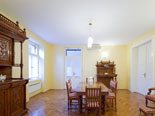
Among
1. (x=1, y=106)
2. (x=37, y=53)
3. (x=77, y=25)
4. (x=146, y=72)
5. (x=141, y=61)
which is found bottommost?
(x=1, y=106)

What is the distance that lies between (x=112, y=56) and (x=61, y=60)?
9.77 feet

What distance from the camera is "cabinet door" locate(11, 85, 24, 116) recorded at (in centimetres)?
267

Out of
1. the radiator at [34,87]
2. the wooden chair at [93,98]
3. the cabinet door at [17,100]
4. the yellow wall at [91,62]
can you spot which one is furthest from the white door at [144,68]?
the radiator at [34,87]

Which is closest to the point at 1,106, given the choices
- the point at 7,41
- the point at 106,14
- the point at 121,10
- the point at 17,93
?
the point at 17,93

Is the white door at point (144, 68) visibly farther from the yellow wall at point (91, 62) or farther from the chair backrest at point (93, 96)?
the chair backrest at point (93, 96)

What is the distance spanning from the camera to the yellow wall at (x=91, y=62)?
21.7 feet

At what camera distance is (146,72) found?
16.3ft

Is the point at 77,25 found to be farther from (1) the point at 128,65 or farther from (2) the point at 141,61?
(1) the point at 128,65

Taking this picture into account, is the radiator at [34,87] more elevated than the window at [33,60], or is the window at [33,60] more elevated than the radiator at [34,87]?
the window at [33,60]

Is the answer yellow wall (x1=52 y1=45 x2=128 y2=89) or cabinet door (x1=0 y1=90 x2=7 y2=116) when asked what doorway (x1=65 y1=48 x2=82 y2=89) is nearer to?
yellow wall (x1=52 y1=45 x2=128 y2=89)

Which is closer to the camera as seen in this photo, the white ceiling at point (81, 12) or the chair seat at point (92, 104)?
the white ceiling at point (81, 12)

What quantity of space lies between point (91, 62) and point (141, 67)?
2.54 metres

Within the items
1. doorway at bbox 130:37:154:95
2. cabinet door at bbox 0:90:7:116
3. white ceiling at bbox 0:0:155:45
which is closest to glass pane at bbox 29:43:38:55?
white ceiling at bbox 0:0:155:45

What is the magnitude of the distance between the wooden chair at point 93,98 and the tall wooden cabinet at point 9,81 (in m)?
1.70
